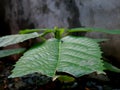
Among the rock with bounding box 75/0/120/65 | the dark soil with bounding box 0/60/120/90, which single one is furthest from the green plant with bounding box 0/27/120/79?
the rock with bounding box 75/0/120/65

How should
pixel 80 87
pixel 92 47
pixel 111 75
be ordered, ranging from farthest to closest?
pixel 111 75
pixel 80 87
pixel 92 47

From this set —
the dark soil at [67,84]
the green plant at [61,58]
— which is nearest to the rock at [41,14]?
the dark soil at [67,84]

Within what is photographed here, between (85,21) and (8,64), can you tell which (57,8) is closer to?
(85,21)

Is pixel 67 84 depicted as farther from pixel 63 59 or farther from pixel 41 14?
pixel 41 14

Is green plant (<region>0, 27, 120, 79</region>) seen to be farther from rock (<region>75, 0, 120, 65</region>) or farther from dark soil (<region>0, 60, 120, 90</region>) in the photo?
rock (<region>75, 0, 120, 65</region>)

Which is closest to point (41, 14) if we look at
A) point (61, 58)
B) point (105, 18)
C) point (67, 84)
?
point (105, 18)

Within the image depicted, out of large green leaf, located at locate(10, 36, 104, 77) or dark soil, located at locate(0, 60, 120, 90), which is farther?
dark soil, located at locate(0, 60, 120, 90)

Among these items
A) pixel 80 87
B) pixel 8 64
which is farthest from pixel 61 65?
pixel 8 64

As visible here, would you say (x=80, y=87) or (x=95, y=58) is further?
(x=80, y=87)
